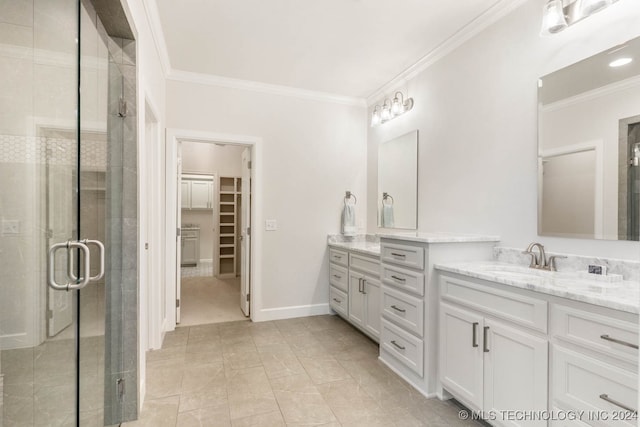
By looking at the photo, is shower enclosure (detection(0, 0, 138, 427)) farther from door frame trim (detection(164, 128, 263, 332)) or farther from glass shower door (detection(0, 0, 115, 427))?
door frame trim (detection(164, 128, 263, 332))

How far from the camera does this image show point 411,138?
10.7 ft

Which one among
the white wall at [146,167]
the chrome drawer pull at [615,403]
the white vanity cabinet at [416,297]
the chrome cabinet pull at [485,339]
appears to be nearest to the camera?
the chrome drawer pull at [615,403]

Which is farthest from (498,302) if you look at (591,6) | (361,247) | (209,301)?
(209,301)

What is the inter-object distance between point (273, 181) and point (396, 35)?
6.24ft

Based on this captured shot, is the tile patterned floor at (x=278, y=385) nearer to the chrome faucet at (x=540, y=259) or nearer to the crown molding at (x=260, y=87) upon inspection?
the chrome faucet at (x=540, y=259)

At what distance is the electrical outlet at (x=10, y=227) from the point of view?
A: 1037 mm

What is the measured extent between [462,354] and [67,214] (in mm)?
2140

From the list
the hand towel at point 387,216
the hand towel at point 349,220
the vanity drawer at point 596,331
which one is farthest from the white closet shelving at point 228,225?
the vanity drawer at point 596,331

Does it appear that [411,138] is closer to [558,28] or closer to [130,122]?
[558,28]

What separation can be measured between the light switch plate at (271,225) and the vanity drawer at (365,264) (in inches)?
36.8

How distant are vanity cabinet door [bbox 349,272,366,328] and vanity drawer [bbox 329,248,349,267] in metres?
0.17

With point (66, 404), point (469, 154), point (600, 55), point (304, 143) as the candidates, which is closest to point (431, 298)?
point (469, 154)

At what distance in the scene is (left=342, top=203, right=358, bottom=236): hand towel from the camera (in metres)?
3.87

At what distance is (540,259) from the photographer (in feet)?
6.54
